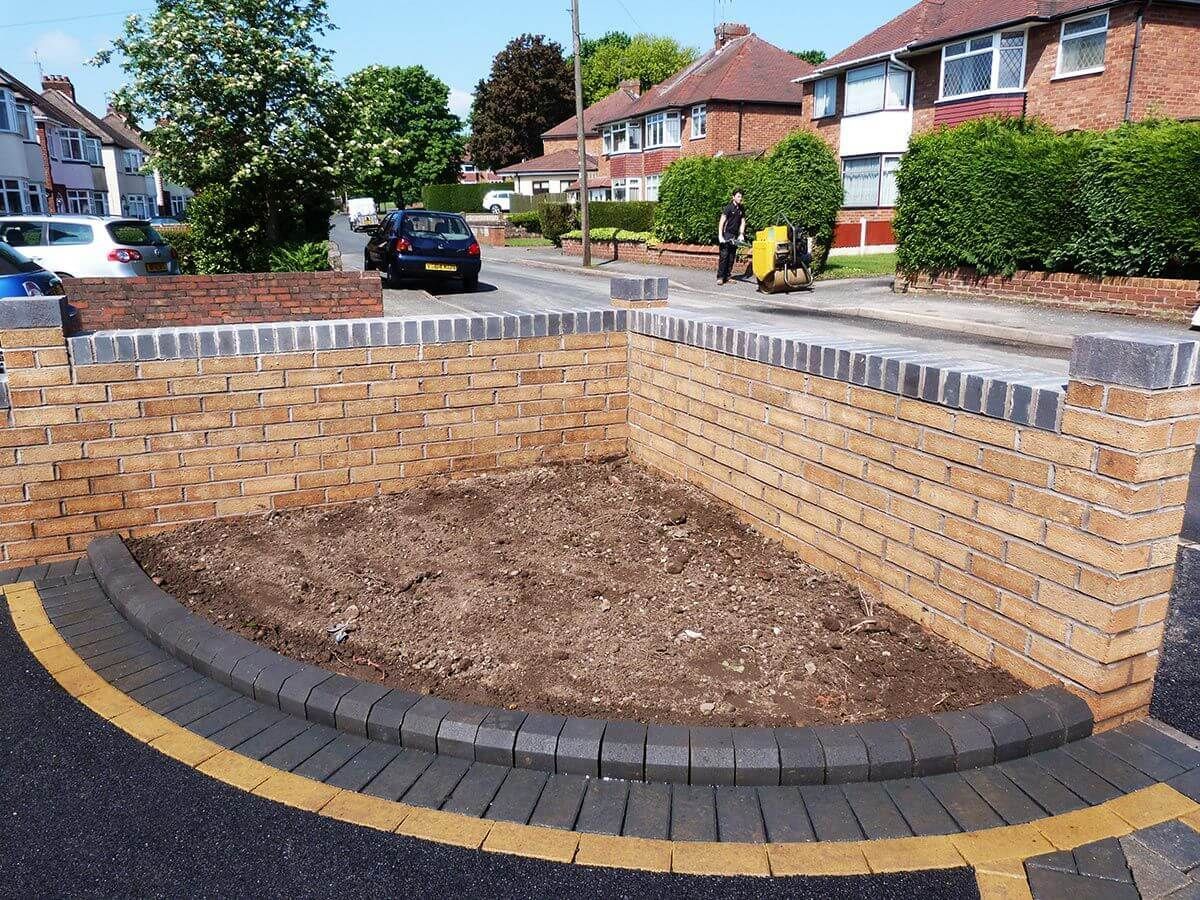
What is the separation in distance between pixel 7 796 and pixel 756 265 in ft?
60.1

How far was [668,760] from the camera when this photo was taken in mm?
3062

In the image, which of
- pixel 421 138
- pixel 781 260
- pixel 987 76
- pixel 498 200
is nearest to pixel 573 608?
pixel 781 260

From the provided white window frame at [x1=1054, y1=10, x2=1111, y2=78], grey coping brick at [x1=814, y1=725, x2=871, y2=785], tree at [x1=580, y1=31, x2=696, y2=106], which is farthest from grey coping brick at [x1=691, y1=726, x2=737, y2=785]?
tree at [x1=580, y1=31, x2=696, y2=106]

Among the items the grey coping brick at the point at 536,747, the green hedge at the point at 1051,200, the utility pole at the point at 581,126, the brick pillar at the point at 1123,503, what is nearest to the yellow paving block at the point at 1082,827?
the brick pillar at the point at 1123,503

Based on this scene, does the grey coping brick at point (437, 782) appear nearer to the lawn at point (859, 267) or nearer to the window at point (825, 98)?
the lawn at point (859, 267)

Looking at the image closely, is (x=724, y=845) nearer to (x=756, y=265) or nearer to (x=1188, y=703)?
(x=1188, y=703)

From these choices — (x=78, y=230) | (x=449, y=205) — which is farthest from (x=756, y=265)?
(x=449, y=205)

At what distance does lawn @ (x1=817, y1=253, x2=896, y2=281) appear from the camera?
2281cm

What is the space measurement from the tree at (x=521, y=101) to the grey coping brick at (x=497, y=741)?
76.1 m

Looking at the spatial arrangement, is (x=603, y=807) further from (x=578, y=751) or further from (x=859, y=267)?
(x=859, y=267)

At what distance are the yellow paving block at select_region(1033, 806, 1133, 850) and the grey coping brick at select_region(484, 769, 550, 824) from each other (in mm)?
1614

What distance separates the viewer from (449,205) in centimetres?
6775

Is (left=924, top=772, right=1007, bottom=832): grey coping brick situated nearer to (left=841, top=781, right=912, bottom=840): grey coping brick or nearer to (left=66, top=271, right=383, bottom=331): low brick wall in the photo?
(left=841, top=781, right=912, bottom=840): grey coping brick

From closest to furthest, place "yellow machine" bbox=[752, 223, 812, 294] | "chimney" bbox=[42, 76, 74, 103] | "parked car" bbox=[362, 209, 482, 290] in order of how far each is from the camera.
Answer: "yellow machine" bbox=[752, 223, 812, 294] < "parked car" bbox=[362, 209, 482, 290] < "chimney" bbox=[42, 76, 74, 103]
